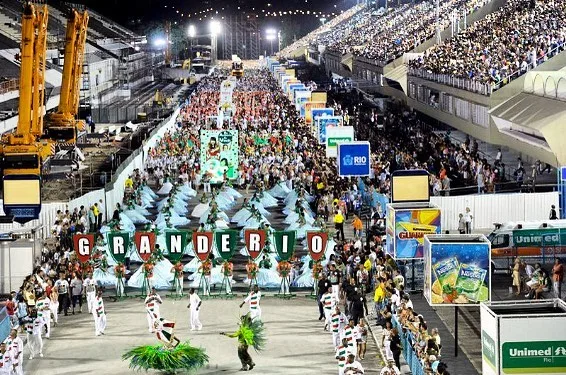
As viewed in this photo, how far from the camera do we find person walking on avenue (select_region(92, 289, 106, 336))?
1128 inches

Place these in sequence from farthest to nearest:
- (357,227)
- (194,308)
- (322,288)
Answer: (357,227), (322,288), (194,308)

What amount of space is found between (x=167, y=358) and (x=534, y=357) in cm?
916

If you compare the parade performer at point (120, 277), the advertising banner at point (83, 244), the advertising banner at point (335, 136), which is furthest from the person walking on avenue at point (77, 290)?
the advertising banner at point (335, 136)

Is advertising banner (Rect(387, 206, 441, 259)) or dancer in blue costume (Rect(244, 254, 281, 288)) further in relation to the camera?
dancer in blue costume (Rect(244, 254, 281, 288))

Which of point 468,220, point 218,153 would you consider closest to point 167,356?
point 468,220

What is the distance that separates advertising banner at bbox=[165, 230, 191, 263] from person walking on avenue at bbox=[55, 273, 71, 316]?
2936mm

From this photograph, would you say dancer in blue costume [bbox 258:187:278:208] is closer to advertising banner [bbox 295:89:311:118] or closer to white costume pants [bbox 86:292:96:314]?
white costume pants [bbox 86:292:96:314]

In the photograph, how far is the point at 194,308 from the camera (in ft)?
94.3

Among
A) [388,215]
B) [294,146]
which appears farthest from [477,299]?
[294,146]

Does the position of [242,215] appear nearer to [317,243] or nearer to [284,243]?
[284,243]

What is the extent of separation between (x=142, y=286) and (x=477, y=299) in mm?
11403

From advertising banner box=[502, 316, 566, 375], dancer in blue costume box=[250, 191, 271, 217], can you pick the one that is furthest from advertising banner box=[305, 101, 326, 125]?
advertising banner box=[502, 316, 566, 375]

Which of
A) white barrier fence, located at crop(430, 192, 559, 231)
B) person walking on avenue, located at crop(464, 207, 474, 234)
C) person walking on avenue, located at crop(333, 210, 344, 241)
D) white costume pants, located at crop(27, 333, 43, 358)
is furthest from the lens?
white barrier fence, located at crop(430, 192, 559, 231)

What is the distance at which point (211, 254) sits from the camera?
3391 cm
